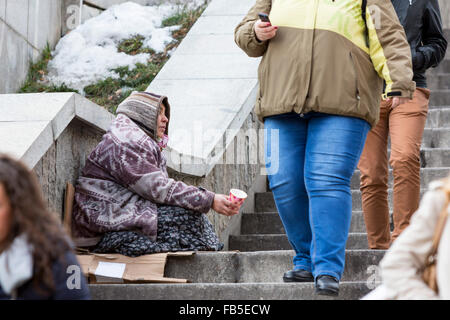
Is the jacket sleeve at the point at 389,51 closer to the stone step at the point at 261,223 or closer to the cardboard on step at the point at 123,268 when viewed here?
the cardboard on step at the point at 123,268

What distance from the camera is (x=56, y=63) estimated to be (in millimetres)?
8438

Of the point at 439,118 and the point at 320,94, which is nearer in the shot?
the point at 320,94

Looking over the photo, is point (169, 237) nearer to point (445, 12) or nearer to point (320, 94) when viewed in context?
point (320, 94)

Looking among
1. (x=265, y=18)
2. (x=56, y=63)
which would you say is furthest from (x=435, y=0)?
(x=56, y=63)

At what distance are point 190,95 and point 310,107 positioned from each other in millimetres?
3050

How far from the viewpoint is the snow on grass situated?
26.9 feet

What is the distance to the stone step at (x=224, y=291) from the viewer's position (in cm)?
372

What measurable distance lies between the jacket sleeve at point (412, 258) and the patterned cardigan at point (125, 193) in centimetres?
206

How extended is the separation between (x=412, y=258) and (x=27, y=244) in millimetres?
1113

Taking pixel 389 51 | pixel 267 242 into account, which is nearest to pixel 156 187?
pixel 389 51

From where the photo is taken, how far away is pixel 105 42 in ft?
29.3

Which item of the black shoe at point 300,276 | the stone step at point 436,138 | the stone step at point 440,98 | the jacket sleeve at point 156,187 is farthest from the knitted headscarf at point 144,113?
the stone step at point 440,98

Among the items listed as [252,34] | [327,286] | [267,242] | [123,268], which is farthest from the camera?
[267,242]

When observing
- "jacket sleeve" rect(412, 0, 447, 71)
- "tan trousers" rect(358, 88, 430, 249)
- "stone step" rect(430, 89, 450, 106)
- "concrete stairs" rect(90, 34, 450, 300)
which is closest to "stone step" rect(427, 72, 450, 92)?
"stone step" rect(430, 89, 450, 106)
